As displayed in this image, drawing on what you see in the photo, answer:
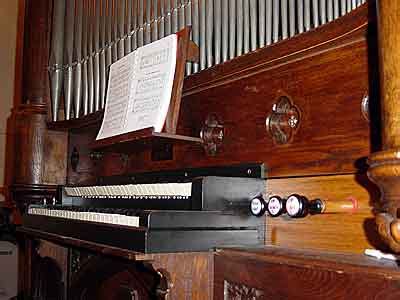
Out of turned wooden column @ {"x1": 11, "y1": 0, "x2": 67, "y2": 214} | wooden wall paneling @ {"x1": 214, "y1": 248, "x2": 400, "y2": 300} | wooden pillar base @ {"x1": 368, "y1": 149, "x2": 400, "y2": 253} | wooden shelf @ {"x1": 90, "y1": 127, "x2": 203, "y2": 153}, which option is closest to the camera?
wooden pillar base @ {"x1": 368, "y1": 149, "x2": 400, "y2": 253}

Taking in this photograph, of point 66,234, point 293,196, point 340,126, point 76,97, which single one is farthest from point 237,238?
point 76,97

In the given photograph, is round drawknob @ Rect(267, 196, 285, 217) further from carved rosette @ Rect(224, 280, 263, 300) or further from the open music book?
the open music book

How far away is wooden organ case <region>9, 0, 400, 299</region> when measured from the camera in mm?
1085

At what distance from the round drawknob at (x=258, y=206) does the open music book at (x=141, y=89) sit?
0.45m

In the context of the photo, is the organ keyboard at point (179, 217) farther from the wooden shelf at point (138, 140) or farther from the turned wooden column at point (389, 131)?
the turned wooden column at point (389, 131)

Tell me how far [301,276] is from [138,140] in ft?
3.10

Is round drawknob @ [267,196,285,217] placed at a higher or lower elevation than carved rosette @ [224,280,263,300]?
higher

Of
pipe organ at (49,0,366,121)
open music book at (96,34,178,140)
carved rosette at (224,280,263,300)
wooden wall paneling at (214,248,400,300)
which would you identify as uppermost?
pipe organ at (49,0,366,121)

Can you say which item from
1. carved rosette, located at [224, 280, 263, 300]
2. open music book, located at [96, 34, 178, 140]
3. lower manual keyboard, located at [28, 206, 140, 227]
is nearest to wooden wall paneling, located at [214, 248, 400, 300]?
carved rosette, located at [224, 280, 263, 300]

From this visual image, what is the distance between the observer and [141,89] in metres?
2.04

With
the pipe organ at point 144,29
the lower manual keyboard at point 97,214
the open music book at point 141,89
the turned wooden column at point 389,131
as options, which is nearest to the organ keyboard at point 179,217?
the lower manual keyboard at point 97,214

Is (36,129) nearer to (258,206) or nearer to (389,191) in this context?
(258,206)

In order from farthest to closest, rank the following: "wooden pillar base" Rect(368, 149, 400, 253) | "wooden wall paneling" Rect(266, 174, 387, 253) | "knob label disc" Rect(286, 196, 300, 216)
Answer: "knob label disc" Rect(286, 196, 300, 216), "wooden wall paneling" Rect(266, 174, 387, 253), "wooden pillar base" Rect(368, 149, 400, 253)

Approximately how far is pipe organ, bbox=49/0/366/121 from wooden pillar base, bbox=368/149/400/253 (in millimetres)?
657
